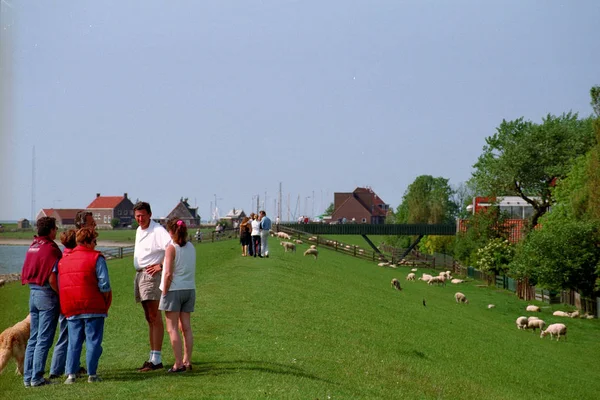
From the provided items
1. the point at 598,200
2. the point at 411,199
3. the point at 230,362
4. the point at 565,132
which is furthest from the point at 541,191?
the point at 230,362

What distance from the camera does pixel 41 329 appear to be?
12.1m

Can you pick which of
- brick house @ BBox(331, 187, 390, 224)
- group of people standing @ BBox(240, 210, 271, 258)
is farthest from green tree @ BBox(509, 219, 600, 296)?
brick house @ BBox(331, 187, 390, 224)

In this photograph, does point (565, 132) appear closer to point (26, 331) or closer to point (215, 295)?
point (215, 295)

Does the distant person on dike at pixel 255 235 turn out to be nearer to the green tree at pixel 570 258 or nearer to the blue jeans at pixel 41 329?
the blue jeans at pixel 41 329

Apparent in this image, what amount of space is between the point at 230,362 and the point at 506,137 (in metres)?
66.3

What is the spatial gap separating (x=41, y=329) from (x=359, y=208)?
17616 centimetres

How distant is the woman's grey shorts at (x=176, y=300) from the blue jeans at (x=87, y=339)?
0.96 meters

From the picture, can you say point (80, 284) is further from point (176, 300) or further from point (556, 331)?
point (556, 331)

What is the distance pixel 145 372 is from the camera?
12867 millimetres

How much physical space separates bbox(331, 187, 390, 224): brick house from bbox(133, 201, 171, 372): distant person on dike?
170 metres

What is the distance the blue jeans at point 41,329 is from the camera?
12117 millimetres

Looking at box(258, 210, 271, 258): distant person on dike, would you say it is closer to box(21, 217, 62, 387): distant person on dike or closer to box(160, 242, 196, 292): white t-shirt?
box(160, 242, 196, 292): white t-shirt

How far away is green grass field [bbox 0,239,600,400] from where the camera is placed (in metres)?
12.5

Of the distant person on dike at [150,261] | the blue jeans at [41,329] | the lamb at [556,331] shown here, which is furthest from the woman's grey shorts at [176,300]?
the lamb at [556,331]
